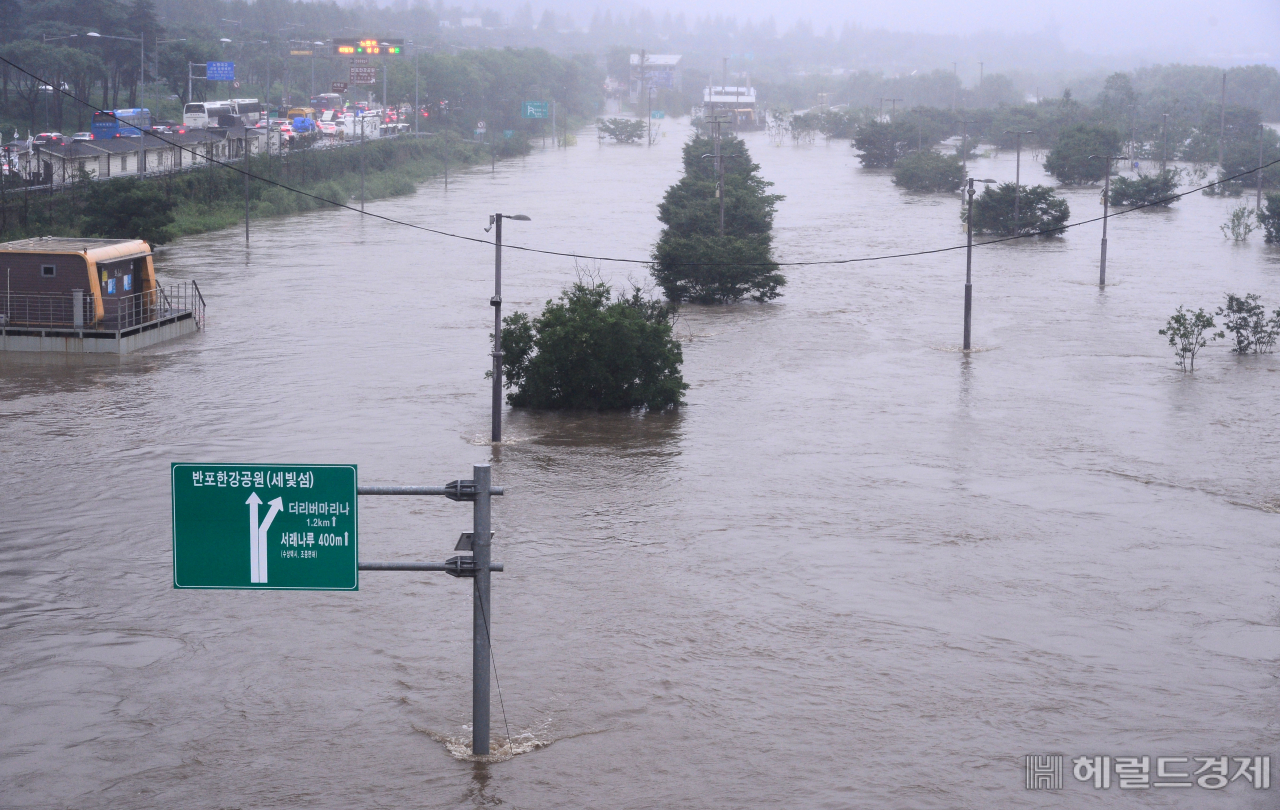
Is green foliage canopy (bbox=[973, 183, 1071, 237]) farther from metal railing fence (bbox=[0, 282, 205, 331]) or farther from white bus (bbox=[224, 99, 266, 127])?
white bus (bbox=[224, 99, 266, 127])

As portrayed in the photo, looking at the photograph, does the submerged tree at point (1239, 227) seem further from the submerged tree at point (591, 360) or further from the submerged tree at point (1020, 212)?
the submerged tree at point (591, 360)

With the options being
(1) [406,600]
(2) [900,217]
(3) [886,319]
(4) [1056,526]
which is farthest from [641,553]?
(2) [900,217]

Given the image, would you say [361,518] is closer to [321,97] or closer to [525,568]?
[525,568]

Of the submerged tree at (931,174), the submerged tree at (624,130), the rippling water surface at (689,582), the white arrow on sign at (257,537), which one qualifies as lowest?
the rippling water surface at (689,582)

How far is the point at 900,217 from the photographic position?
80500 millimetres

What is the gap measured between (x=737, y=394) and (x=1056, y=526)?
42.0 ft

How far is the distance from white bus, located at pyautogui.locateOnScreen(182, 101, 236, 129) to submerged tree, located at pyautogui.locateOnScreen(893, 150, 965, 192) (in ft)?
170

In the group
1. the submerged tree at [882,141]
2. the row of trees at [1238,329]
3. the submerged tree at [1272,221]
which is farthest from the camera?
the submerged tree at [882,141]

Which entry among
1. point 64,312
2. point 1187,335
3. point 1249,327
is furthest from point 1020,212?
point 64,312

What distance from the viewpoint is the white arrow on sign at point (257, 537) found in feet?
34.7

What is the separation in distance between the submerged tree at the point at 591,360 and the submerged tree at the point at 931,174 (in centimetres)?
7026

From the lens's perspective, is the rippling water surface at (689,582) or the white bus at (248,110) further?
the white bus at (248,110)

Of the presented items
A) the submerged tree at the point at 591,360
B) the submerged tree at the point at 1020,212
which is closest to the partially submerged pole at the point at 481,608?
the submerged tree at the point at 591,360

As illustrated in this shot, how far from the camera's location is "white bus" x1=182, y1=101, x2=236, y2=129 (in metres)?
95.9
